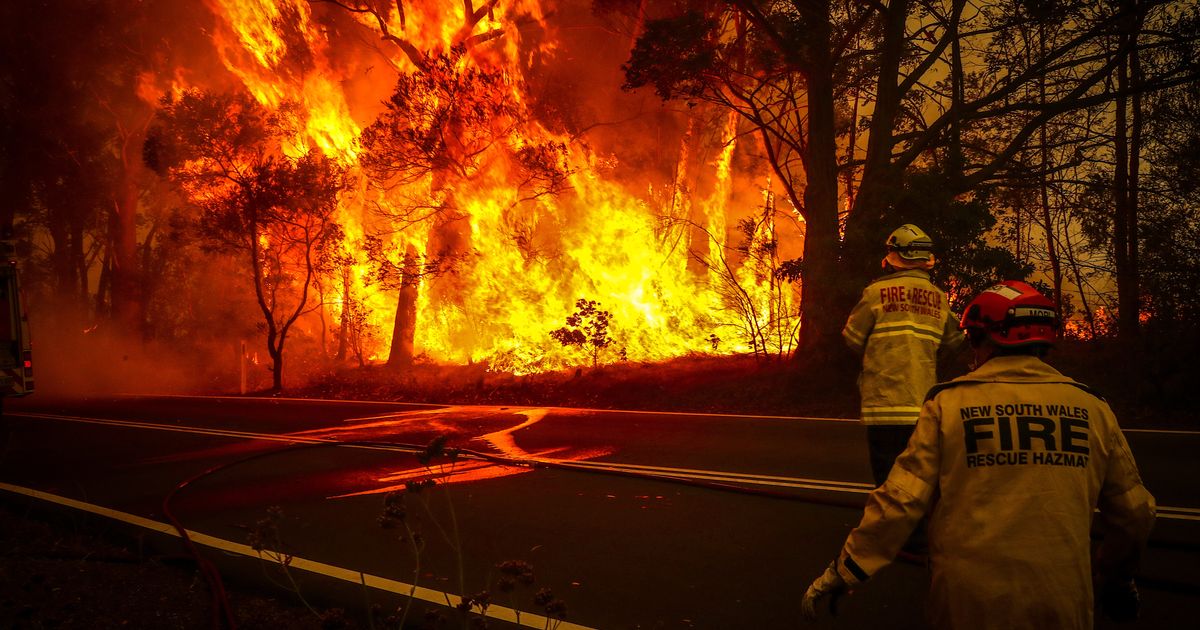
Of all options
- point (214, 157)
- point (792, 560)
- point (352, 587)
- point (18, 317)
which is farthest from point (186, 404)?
point (792, 560)

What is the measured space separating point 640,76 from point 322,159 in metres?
12.1

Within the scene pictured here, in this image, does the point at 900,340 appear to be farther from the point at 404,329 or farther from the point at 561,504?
the point at 404,329

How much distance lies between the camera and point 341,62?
26.4 m

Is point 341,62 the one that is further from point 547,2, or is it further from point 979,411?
point 979,411

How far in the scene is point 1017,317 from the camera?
2.40 meters

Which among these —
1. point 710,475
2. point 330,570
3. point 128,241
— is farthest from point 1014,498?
point 128,241

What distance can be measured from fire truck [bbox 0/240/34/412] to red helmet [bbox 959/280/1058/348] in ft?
54.6

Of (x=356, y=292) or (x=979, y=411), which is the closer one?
(x=979, y=411)

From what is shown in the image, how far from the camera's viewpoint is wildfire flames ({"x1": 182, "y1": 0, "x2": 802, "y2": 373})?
2133cm

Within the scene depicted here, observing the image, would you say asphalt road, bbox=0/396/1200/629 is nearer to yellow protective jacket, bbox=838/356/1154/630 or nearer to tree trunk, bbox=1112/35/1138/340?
yellow protective jacket, bbox=838/356/1154/630

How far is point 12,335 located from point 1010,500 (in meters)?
17.1

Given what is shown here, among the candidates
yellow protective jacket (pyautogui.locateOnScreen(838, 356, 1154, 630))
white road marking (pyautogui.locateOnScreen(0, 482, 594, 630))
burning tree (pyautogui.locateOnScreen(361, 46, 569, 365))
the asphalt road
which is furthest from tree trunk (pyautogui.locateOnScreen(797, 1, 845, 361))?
yellow protective jacket (pyautogui.locateOnScreen(838, 356, 1154, 630))

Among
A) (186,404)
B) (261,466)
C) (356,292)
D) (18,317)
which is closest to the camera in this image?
(261,466)

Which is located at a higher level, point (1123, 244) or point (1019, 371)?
point (1123, 244)
